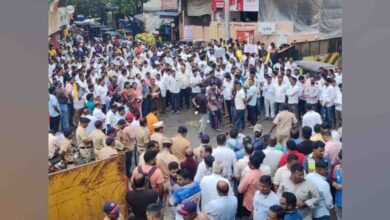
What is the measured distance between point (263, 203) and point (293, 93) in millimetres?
7263

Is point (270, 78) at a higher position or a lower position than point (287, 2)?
lower

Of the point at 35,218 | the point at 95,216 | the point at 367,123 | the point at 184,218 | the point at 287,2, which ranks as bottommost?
the point at 95,216

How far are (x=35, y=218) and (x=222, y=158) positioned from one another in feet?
18.1

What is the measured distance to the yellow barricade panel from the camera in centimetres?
664

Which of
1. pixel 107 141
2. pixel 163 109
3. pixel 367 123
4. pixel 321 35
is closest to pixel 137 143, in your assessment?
pixel 107 141

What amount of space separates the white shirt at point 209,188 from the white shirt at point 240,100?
6.25 metres

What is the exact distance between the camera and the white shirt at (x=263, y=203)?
5827mm

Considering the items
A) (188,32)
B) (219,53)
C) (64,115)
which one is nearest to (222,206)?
(64,115)

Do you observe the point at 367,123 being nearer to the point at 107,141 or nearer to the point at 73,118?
the point at 107,141

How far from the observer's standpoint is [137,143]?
9.54 m

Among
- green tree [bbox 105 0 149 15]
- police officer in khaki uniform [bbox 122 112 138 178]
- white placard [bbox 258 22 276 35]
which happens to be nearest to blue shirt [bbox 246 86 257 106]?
police officer in khaki uniform [bbox 122 112 138 178]

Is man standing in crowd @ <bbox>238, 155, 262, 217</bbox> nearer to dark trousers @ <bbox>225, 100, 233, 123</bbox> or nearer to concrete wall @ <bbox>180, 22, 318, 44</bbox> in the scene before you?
dark trousers @ <bbox>225, 100, 233, 123</bbox>

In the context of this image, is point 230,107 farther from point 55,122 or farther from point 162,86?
point 55,122

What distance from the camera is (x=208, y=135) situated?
445 inches
